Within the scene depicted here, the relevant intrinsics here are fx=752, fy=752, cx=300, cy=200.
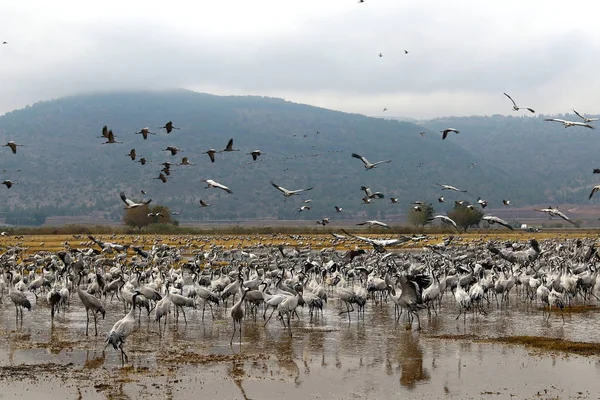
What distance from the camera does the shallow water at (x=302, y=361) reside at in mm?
14242

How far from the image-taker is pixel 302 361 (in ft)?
55.4

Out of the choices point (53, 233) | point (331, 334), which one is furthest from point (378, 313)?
point (53, 233)

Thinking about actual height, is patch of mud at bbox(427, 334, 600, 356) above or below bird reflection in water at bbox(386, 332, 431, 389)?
above

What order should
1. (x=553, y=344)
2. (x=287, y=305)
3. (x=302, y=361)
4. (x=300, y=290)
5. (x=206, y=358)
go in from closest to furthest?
1. (x=302, y=361)
2. (x=206, y=358)
3. (x=553, y=344)
4. (x=287, y=305)
5. (x=300, y=290)

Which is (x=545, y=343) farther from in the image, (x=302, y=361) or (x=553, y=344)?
(x=302, y=361)

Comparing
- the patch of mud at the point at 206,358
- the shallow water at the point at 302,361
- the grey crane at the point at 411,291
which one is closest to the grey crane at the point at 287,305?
the shallow water at the point at 302,361

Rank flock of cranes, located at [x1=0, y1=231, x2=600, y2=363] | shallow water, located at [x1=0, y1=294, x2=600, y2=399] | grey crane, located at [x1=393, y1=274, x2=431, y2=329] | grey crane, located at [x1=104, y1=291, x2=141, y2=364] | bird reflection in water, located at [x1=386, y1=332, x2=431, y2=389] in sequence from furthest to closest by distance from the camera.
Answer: flock of cranes, located at [x1=0, y1=231, x2=600, y2=363] < grey crane, located at [x1=393, y1=274, x2=431, y2=329] < grey crane, located at [x1=104, y1=291, x2=141, y2=364] < bird reflection in water, located at [x1=386, y1=332, x2=431, y2=389] < shallow water, located at [x1=0, y1=294, x2=600, y2=399]

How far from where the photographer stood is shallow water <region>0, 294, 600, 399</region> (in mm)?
14242

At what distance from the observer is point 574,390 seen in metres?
14.1

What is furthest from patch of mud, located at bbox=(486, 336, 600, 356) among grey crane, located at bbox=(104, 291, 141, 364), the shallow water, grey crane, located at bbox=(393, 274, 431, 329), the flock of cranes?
grey crane, located at bbox=(104, 291, 141, 364)

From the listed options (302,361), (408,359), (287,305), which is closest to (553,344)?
(408,359)

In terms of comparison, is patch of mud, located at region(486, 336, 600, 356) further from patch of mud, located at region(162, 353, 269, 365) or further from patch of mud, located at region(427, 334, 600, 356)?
patch of mud, located at region(162, 353, 269, 365)

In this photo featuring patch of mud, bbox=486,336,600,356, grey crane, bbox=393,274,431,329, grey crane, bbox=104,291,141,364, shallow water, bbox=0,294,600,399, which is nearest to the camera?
shallow water, bbox=0,294,600,399

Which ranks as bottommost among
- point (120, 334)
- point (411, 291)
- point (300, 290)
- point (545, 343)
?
point (545, 343)
